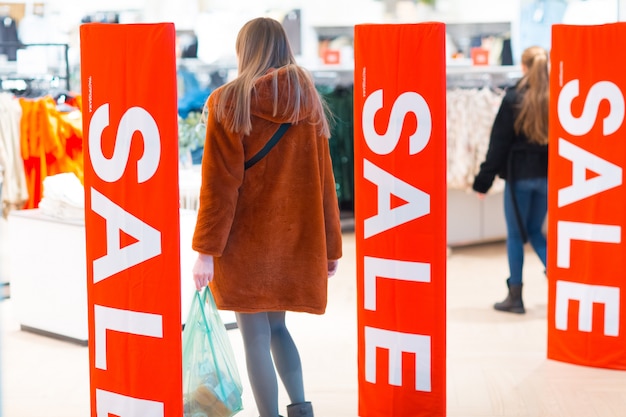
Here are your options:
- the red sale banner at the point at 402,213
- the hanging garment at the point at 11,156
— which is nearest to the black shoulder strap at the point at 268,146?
the red sale banner at the point at 402,213

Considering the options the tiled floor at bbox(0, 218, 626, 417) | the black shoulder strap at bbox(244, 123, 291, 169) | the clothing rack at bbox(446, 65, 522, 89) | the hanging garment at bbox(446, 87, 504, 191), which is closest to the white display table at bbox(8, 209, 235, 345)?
the tiled floor at bbox(0, 218, 626, 417)

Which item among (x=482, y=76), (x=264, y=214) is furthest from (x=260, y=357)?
(x=482, y=76)

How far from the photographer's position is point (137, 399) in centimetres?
316

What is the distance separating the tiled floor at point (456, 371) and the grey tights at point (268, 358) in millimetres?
541

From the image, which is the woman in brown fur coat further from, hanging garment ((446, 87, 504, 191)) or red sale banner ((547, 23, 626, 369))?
hanging garment ((446, 87, 504, 191))

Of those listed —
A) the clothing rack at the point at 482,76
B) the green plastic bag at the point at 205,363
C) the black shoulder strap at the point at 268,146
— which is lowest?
the green plastic bag at the point at 205,363

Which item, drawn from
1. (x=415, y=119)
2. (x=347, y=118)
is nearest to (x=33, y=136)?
(x=347, y=118)

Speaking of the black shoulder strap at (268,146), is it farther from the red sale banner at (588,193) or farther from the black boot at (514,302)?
the black boot at (514,302)

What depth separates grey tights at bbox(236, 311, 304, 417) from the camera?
10.5 ft

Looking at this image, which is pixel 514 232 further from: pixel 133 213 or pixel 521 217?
pixel 133 213

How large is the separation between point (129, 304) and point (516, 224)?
2.95 m

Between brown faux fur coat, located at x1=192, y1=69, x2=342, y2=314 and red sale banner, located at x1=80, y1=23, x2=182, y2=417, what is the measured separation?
136mm

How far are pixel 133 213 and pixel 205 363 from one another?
588 millimetres

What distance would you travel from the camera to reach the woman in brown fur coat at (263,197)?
10.0 ft
